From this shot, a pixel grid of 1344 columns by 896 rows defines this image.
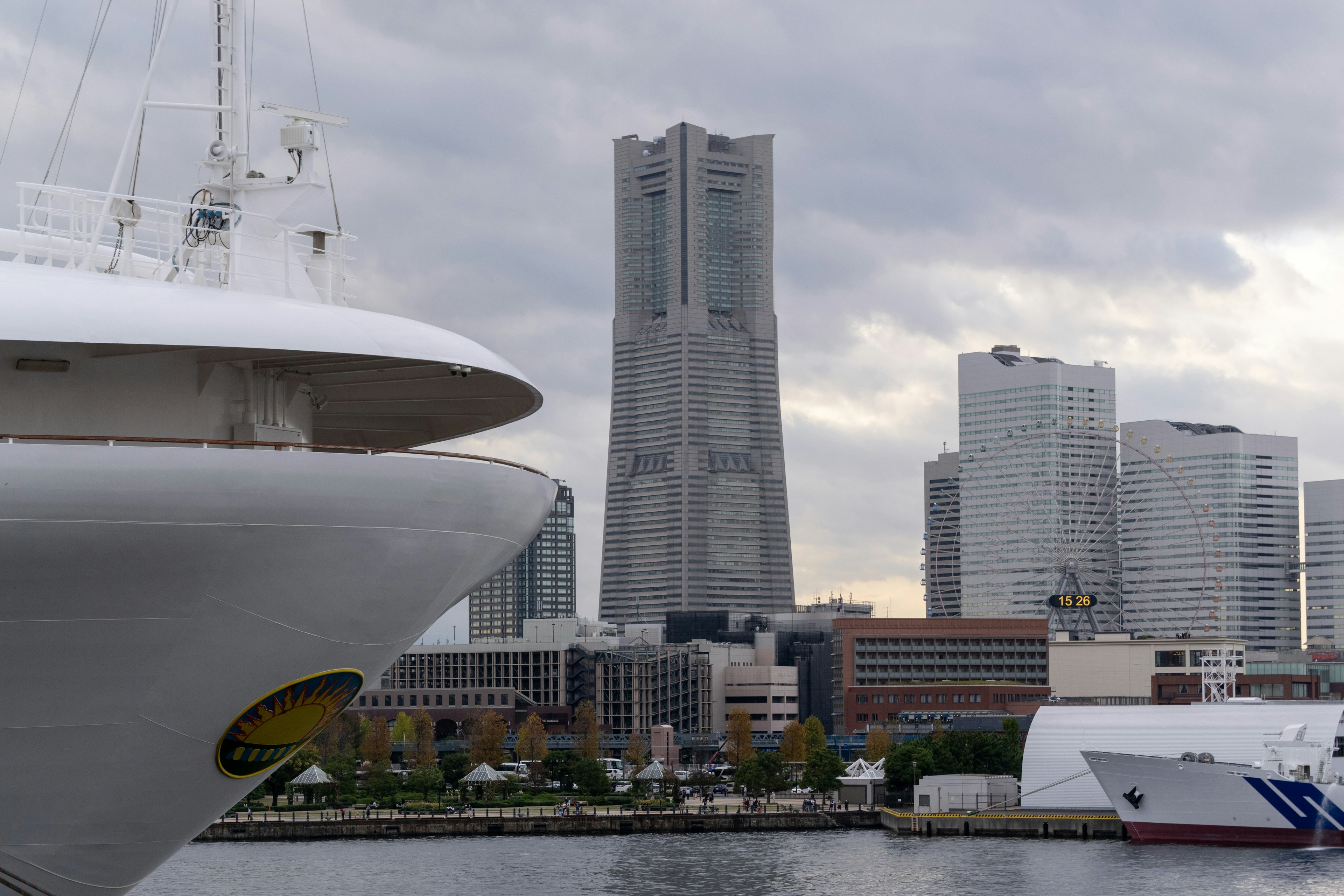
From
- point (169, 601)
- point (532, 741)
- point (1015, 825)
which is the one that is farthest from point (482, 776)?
point (169, 601)

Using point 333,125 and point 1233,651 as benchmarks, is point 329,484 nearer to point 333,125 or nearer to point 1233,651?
point 333,125

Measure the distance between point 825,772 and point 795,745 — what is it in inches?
1259

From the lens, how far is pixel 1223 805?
291 ft

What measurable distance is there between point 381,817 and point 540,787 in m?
22.0

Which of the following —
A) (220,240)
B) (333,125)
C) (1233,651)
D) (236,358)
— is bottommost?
(1233,651)

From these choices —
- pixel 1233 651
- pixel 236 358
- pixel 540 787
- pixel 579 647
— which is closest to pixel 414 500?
pixel 236 358

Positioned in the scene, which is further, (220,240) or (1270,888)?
(1270,888)

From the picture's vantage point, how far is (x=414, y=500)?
19922 mm

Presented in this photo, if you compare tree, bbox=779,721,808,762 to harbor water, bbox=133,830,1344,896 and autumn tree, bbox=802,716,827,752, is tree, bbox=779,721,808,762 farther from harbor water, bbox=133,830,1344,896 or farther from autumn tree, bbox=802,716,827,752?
harbor water, bbox=133,830,1344,896

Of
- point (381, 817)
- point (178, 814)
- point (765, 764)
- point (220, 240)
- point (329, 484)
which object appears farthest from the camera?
point (765, 764)

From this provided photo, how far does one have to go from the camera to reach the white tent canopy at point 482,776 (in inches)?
4478

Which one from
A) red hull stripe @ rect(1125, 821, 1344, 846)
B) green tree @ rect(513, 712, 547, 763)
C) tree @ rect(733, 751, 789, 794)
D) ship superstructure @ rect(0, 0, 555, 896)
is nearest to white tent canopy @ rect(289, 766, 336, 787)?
tree @ rect(733, 751, 789, 794)

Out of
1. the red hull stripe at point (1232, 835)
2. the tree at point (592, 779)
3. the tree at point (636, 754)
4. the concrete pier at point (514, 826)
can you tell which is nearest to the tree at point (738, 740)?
the tree at point (636, 754)

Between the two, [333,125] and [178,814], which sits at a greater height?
[333,125]
